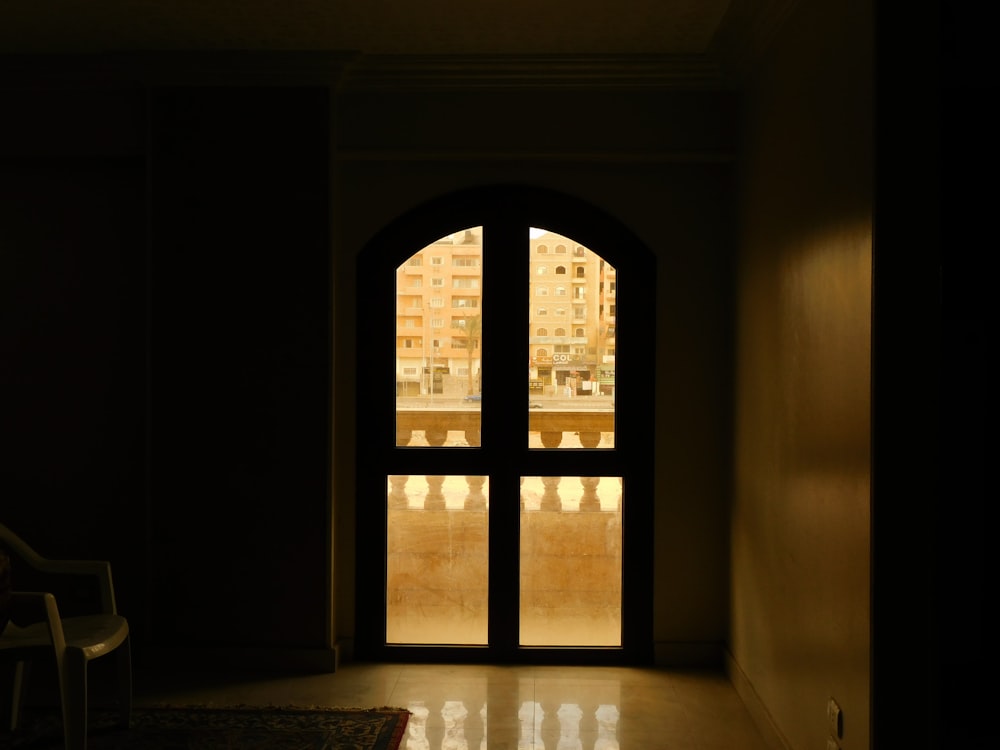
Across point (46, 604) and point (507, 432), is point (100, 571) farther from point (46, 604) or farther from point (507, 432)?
point (507, 432)

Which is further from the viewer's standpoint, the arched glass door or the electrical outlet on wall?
the arched glass door

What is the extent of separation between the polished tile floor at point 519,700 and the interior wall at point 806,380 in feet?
0.82

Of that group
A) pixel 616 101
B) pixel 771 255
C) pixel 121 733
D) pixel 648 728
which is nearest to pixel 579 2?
pixel 616 101

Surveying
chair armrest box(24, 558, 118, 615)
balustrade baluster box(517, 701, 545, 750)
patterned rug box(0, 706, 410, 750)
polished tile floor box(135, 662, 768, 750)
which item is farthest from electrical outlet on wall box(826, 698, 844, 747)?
chair armrest box(24, 558, 118, 615)

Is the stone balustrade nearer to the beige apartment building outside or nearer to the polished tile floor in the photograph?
the beige apartment building outside

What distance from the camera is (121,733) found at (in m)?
3.22

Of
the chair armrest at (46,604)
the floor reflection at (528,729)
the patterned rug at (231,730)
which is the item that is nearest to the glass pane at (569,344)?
the floor reflection at (528,729)

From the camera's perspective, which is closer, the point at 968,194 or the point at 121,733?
the point at 968,194

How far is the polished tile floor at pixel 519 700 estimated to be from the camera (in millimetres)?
3250

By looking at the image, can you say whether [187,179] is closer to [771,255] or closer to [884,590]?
[771,255]

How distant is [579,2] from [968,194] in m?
1.67

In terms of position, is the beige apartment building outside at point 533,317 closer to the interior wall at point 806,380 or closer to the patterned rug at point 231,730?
the interior wall at point 806,380

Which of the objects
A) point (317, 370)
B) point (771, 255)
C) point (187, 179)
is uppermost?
point (187, 179)

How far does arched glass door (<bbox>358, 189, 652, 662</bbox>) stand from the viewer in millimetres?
4055
